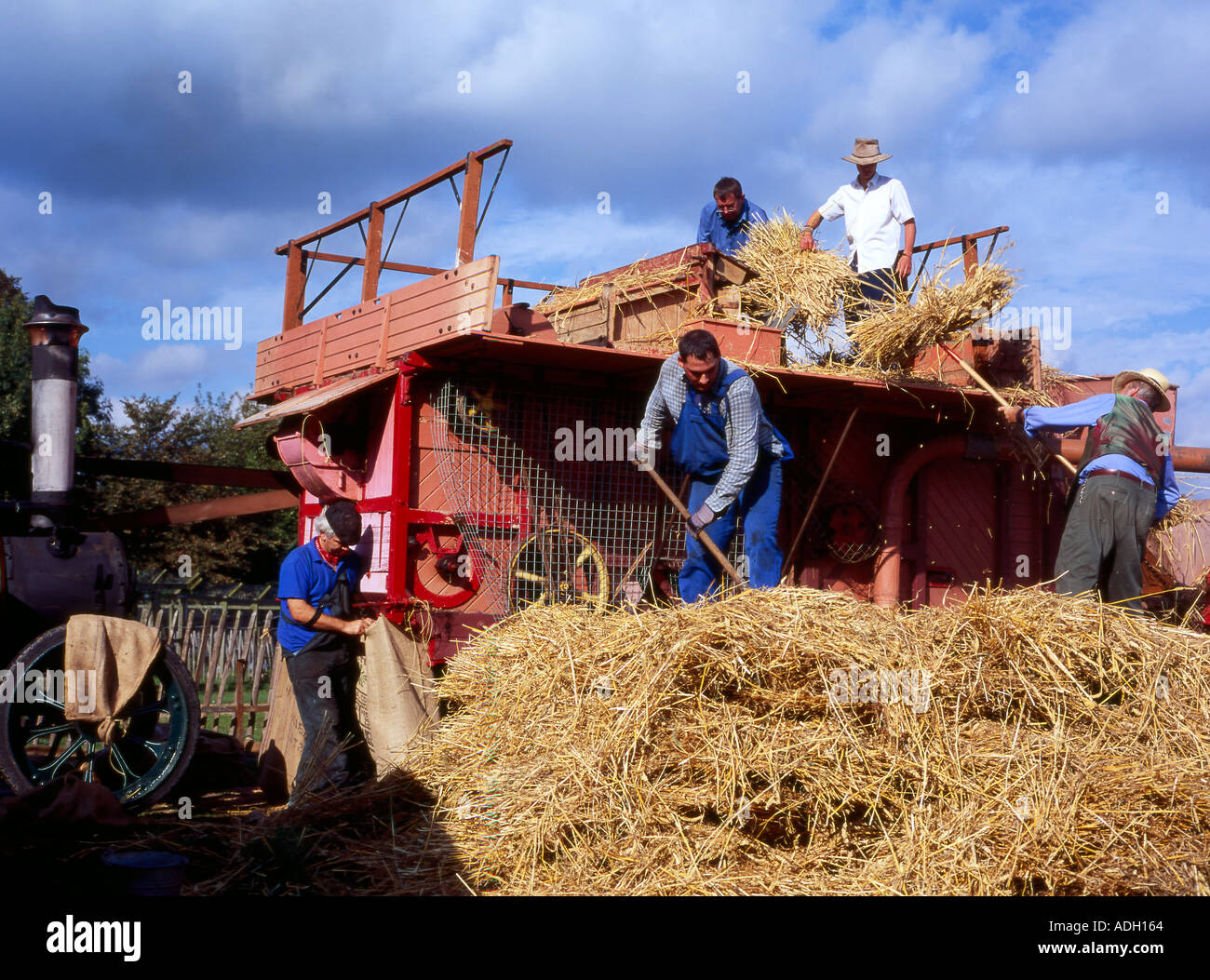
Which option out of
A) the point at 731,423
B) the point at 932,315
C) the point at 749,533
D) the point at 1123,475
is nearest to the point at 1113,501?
the point at 1123,475

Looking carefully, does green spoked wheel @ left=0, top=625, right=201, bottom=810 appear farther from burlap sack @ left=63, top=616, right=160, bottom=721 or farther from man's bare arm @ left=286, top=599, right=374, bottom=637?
man's bare arm @ left=286, top=599, right=374, bottom=637

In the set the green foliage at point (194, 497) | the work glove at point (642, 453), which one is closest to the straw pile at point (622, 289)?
the work glove at point (642, 453)

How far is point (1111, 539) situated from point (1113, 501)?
0.69 ft

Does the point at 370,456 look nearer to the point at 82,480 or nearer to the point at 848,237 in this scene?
the point at 848,237

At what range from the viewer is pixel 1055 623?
4625 mm

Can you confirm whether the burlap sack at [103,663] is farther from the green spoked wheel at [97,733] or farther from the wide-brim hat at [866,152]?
the wide-brim hat at [866,152]

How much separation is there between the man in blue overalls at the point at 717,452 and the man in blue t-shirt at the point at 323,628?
69.5 inches

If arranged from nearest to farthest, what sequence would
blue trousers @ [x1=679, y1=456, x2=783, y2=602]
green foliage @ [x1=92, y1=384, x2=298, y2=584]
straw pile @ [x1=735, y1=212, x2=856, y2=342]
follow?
blue trousers @ [x1=679, y1=456, x2=783, y2=602] < straw pile @ [x1=735, y1=212, x2=856, y2=342] < green foliage @ [x1=92, y1=384, x2=298, y2=584]

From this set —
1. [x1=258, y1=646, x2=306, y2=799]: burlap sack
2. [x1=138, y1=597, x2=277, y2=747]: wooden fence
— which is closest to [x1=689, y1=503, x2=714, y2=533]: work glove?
[x1=258, y1=646, x2=306, y2=799]: burlap sack

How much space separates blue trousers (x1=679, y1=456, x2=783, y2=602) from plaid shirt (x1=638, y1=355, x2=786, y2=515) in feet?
0.44

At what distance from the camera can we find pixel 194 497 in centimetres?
1969

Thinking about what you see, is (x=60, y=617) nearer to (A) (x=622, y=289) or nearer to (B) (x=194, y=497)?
(A) (x=622, y=289)

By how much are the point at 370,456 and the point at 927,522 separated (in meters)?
3.91

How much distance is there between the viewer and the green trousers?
19.3 ft
